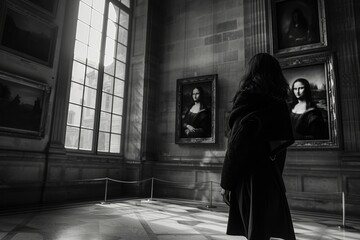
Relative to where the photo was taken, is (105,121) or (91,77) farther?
(105,121)

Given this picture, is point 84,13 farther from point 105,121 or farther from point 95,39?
point 105,121

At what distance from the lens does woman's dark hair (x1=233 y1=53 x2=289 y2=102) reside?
1839mm

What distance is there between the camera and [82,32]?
9.65 meters

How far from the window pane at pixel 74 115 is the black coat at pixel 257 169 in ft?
26.6

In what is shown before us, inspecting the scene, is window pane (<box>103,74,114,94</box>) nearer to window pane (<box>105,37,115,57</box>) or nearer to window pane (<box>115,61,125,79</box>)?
window pane (<box>115,61,125,79</box>)

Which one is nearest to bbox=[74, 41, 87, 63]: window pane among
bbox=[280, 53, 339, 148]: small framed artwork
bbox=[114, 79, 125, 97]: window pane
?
bbox=[114, 79, 125, 97]: window pane

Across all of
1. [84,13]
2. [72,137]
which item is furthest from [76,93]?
[84,13]

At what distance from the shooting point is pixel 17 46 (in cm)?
738

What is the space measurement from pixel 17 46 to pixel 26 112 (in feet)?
5.64

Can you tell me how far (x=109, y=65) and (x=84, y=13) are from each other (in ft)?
6.59

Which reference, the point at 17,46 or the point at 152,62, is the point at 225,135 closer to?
the point at 152,62

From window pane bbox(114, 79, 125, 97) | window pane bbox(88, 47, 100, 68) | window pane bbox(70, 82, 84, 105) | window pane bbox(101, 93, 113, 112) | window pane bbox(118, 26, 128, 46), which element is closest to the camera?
window pane bbox(70, 82, 84, 105)

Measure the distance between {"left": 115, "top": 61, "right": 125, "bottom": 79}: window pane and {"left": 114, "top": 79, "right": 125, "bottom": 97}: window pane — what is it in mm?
224

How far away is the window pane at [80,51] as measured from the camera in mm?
9398
